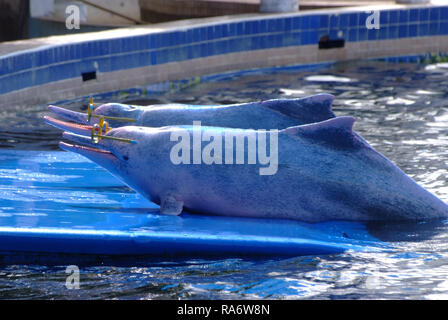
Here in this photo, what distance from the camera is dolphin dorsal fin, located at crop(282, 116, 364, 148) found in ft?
16.8

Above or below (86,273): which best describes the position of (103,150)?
above

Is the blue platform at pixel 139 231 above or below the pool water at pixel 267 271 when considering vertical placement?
above

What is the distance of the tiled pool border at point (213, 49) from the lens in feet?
30.3

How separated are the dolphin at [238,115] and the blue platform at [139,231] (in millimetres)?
548

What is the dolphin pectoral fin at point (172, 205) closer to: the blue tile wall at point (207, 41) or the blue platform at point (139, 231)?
the blue platform at point (139, 231)

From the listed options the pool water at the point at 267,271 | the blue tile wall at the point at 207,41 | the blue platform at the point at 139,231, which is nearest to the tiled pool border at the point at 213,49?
the blue tile wall at the point at 207,41

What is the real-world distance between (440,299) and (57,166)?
3.14 meters

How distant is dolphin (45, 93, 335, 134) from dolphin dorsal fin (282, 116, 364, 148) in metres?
0.27

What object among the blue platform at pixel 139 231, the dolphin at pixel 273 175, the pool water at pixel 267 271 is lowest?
the pool water at pixel 267 271

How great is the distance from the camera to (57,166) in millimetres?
6480

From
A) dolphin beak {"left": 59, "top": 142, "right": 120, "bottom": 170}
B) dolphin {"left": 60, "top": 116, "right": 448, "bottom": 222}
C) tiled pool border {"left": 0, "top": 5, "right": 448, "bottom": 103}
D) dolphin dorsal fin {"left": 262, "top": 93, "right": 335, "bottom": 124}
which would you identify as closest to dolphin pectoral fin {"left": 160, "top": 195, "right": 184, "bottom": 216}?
dolphin {"left": 60, "top": 116, "right": 448, "bottom": 222}

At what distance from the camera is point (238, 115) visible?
564 cm

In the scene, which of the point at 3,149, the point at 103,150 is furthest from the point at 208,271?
the point at 3,149
